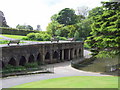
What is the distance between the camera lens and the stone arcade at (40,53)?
28955 millimetres

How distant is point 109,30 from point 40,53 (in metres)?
16.0

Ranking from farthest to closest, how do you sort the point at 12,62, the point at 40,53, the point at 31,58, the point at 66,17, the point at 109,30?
the point at 66,17 → the point at 40,53 → the point at 31,58 → the point at 12,62 → the point at 109,30

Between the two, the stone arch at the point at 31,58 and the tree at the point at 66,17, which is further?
the tree at the point at 66,17

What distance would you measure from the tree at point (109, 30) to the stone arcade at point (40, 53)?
11.4 metres

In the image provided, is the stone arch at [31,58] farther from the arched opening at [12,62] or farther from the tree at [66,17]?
the tree at [66,17]

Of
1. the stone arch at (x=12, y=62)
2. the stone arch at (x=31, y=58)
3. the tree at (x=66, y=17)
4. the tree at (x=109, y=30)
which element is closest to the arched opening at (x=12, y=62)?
the stone arch at (x=12, y=62)

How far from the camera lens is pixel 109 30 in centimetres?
2625

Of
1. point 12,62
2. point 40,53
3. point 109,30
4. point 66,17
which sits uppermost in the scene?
point 66,17

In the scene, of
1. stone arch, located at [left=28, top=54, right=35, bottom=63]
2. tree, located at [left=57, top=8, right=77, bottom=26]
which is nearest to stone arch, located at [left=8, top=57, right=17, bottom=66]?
stone arch, located at [left=28, top=54, right=35, bottom=63]

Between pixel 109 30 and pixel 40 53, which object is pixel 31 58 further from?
pixel 109 30

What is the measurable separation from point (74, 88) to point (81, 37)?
2257 inches

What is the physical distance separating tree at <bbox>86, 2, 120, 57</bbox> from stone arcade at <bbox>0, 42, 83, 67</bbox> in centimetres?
1143

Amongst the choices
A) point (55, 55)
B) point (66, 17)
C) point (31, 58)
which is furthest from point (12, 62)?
point (66, 17)

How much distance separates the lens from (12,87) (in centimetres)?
1909
